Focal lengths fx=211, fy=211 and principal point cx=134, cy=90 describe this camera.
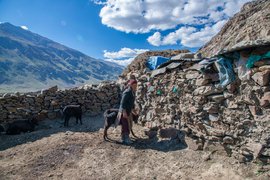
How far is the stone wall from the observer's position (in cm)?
900

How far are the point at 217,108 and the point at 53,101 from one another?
7.60m

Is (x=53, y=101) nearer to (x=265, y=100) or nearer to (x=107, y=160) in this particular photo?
(x=107, y=160)

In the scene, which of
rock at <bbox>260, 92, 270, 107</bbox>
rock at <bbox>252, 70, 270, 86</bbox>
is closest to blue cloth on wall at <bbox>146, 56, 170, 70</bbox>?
rock at <bbox>252, 70, 270, 86</bbox>

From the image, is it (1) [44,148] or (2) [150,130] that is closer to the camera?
(1) [44,148]

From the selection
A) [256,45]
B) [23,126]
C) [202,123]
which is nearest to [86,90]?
[23,126]

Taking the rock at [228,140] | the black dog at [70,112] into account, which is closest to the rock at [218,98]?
the rock at [228,140]

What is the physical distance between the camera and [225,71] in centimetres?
471

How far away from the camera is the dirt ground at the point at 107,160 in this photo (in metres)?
4.53

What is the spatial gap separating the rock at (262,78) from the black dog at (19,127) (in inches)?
312

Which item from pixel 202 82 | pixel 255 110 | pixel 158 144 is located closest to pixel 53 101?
pixel 158 144

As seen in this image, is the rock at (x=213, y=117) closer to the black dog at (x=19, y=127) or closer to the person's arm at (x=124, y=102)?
the person's arm at (x=124, y=102)

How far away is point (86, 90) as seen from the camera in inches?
416

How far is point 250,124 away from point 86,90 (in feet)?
26.1

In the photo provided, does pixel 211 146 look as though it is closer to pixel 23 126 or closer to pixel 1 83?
pixel 23 126
